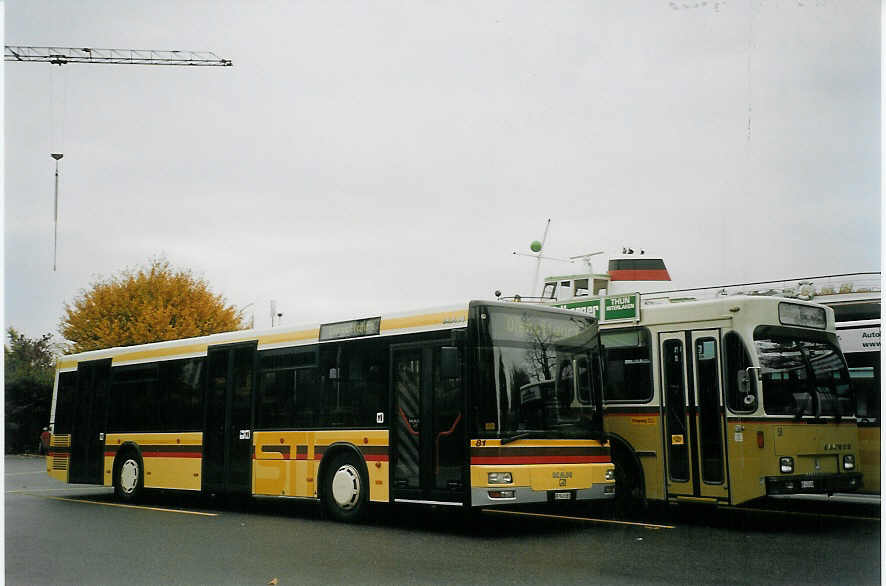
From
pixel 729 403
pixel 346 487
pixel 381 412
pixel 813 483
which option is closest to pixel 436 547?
pixel 381 412

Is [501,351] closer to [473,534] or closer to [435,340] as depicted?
[435,340]

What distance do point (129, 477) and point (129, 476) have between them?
21 mm

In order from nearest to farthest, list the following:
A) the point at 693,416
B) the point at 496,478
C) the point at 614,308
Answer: the point at 496,478 → the point at 693,416 → the point at 614,308

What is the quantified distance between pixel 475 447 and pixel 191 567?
11.0 ft

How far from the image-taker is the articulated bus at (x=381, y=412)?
1158 centimetres

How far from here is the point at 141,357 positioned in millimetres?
17297

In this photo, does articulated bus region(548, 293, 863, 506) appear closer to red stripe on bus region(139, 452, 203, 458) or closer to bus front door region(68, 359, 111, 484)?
red stripe on bus region(139, 452, 203, 458)

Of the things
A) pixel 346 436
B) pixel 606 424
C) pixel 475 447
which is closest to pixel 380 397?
pixel 346 436

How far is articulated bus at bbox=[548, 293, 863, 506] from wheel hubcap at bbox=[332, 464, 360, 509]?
3325 mm

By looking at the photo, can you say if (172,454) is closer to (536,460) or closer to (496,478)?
(496,478)

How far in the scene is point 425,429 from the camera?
1210cm

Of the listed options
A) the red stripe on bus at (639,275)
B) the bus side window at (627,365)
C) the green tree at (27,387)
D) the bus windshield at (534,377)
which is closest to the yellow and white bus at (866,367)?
the bus side window at (627,365)

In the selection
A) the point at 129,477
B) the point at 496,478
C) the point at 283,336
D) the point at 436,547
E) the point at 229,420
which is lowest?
the point at 436,547

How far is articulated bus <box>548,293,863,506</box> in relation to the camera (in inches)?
474
